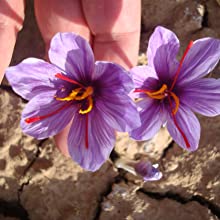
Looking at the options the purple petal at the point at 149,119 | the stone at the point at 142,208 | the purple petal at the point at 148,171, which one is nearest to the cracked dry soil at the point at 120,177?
the stone at the point at 142,208

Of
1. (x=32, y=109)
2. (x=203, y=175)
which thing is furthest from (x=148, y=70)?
(x=203, y=175)

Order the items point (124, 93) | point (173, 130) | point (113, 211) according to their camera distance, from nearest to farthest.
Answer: point (124, 93)
point (173, 130)
point (113, 211)

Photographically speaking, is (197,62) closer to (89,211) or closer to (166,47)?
(166,47)

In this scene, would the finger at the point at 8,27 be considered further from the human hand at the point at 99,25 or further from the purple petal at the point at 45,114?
the purple petal at the point at 45,114

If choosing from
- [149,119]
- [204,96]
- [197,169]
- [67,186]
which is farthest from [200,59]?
[67,186]

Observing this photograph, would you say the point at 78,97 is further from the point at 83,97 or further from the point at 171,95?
the point at 171,95

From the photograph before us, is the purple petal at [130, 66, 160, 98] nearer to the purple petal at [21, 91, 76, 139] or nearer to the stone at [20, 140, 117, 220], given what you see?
the purple petal at [21, 91, 76, 139]
